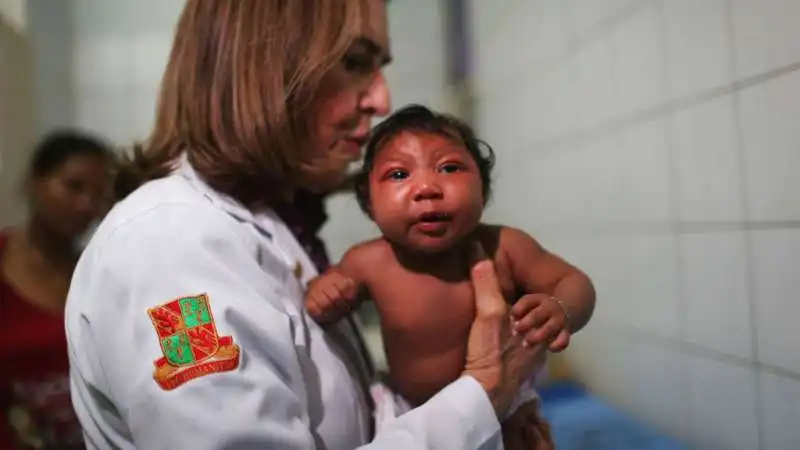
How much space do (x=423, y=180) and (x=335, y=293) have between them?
15cm

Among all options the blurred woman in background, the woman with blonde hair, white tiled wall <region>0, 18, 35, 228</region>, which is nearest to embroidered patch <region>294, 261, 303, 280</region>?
the woman with blonde hair

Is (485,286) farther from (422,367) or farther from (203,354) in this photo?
(203,354)

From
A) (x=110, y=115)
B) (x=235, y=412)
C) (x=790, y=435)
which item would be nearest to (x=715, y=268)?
(x=790, y=435)

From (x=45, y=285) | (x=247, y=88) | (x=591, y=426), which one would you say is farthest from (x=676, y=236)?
(x=45, y=285)

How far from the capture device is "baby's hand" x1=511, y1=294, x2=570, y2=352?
70cm

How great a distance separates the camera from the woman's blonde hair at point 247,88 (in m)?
0.71

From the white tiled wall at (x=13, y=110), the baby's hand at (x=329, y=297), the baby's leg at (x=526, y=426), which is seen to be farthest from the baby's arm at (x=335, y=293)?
the white tiled wall at (x=13, y=110)

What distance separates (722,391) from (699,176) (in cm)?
31

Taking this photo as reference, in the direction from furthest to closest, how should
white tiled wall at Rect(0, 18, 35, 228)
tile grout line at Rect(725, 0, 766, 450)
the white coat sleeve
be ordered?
white tiled wall at Rect(0, 18, 35, 228) < tile grout line at Rect(725, 0, 766, 450) < the white coat sleeve

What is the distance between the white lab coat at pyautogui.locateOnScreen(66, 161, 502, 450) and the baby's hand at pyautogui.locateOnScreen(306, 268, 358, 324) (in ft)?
0.04

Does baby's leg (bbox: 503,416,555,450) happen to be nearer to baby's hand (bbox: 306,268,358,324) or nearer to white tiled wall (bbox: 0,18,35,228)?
baby's hand (bbox: 306,268,358,324)

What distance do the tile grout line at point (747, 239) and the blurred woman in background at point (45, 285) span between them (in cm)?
97

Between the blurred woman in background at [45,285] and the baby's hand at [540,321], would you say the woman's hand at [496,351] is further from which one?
the blurred woman in background at [45,285]

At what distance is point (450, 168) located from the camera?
2.50 feet
